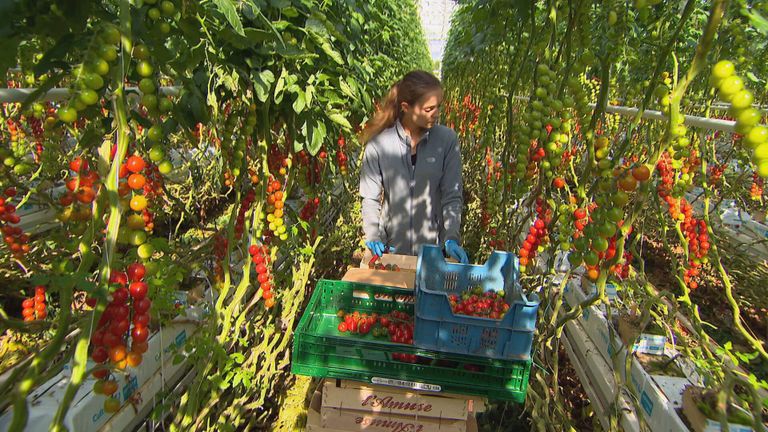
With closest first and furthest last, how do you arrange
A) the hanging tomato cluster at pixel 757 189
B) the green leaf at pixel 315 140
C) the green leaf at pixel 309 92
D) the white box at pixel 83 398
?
1. the white box at pixel 83 398
2. the green leaf at pixel 309 92
3. the green leaf at pixel 315 140
4. the hanging tomato cluster at pixel 757 189

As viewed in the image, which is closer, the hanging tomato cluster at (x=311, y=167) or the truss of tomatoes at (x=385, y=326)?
the truss of tomatoes at (x=385, y=326)

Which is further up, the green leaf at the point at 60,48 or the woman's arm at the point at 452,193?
the green leaf at the point at 60,48

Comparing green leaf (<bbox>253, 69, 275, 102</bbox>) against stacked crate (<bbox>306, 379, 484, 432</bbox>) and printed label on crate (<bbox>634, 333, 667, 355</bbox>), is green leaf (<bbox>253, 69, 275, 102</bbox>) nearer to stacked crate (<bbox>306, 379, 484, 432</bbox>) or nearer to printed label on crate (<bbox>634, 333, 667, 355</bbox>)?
stacked crate (<bbox>306, 379, 484, 432</bbox>)

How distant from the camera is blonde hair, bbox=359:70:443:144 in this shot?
2.17m

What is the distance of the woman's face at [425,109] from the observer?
2.15m

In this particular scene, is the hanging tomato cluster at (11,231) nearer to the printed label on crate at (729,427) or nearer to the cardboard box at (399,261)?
the cardboard box at (399,261)

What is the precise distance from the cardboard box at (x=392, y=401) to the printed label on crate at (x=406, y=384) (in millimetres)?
68

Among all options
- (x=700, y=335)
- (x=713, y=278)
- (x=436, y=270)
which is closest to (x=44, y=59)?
(x=436, y=270)

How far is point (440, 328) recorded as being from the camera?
141 centimetres

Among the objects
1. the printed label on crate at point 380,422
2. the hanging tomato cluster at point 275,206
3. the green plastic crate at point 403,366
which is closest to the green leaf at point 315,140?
the hanging tomato cluster at point 275,206

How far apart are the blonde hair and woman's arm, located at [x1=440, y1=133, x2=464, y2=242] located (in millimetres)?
323

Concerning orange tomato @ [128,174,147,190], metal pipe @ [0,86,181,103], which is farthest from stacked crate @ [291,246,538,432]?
metal pipe @ [0,86,181,103]

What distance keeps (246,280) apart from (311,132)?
2.09 ft

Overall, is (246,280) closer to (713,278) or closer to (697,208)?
(713,278)
